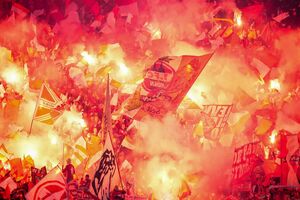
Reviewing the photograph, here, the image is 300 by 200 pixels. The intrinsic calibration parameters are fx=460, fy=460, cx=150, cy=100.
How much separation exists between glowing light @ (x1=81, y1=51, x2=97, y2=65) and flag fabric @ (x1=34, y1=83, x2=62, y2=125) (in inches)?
57.7

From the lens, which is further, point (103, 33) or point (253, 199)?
point (103, 33)

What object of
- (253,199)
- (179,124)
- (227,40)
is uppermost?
(227,40)

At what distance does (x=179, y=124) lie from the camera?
935cm

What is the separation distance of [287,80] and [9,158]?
20.4ft

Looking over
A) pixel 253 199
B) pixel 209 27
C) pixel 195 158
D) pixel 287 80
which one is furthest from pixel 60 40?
pixel 253 199

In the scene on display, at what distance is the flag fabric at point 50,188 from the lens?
6.62 m

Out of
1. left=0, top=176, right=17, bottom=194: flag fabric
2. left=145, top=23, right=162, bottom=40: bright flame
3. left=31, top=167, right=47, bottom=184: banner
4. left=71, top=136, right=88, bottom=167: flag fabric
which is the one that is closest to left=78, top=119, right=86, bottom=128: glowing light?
left=71, top=136, right=88, bottom=167: flag fabric

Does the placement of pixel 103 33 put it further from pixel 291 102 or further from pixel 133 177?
pixel 291 102

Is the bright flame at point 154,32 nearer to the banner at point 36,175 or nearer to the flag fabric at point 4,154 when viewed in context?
the banner at point 36,175

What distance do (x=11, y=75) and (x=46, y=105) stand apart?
7.55 ft

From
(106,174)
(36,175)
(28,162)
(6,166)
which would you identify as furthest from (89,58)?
(106,174)

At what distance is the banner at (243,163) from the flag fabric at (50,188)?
2.84 m

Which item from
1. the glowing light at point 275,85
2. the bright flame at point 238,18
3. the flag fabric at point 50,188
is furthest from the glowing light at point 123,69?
the flag fabric at point 50,188

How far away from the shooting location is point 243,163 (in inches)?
300
